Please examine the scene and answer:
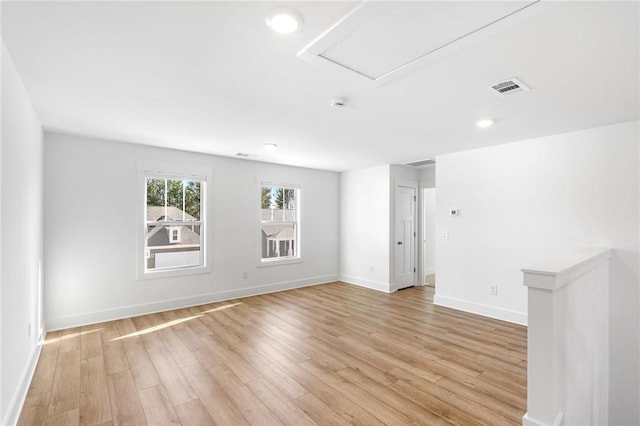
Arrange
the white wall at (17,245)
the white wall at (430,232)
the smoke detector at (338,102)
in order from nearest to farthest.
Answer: the white wall at (17,245) < the smoke detector at (338,102) < the white wall at (430,232)

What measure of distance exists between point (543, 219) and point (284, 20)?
3.90 metres

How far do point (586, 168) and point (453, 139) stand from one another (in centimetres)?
148

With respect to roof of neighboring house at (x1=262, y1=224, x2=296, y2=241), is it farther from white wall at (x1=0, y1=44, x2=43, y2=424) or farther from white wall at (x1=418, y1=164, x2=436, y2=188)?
white wall at (x1=0, y1=44, x2=43, y2=424)

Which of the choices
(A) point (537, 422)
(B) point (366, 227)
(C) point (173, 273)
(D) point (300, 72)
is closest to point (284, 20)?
(D) point (300, 72)

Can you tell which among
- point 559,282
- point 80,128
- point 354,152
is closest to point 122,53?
point 80,128

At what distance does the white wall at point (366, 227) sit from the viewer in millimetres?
5848

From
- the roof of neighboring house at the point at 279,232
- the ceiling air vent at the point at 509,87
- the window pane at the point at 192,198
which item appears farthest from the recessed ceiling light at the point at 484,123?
the window pane at the point at 192,198

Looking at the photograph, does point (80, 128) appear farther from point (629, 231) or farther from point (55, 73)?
point (629, 231)

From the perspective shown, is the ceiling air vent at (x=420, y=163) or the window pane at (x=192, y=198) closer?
the window pane at (x=192, y=198)

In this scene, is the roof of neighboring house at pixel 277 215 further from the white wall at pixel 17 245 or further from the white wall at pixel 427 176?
the white wall at pixel 17 245

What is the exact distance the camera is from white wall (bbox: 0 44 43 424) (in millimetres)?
1919

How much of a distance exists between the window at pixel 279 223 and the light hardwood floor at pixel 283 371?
1.68m

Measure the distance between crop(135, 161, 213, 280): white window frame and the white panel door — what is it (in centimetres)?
342

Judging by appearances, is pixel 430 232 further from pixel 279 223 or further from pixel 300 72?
pixel 300 72
